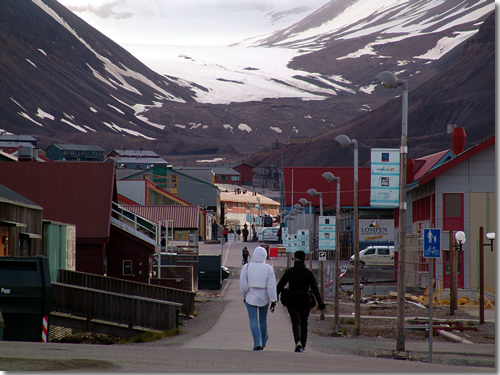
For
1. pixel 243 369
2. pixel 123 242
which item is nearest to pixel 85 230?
pixel 123 242

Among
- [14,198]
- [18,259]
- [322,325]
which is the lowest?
[322,325]

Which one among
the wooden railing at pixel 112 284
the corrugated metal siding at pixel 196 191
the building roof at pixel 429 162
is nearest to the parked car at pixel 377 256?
the building roof at pixel 429 162

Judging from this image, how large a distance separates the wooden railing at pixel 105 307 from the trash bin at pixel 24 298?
602 cm

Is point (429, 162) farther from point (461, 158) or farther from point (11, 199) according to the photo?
point (11, 199)

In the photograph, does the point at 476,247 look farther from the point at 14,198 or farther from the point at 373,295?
the point at 14,198

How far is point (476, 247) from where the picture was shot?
41.4m

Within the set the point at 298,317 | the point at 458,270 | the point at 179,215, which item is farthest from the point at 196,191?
the point at 298,317

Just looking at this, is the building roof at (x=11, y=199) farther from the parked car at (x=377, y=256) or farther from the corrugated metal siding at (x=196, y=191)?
the corrugated metal siding at (x=196, y=191)

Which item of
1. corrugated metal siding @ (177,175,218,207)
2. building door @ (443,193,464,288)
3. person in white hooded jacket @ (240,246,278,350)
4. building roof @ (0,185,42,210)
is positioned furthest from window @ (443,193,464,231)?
corrugated metal siding @ (177,175,218,207)

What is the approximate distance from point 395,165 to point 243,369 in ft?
39.9

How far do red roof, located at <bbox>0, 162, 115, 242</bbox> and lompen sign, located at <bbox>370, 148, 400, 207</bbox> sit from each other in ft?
54.6

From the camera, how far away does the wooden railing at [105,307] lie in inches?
966

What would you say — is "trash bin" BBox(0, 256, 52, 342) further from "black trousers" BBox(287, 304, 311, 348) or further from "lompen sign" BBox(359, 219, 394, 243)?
"lompen sign" BBox(359, 219, 394, 243)

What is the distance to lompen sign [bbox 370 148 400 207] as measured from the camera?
76.6 feet
